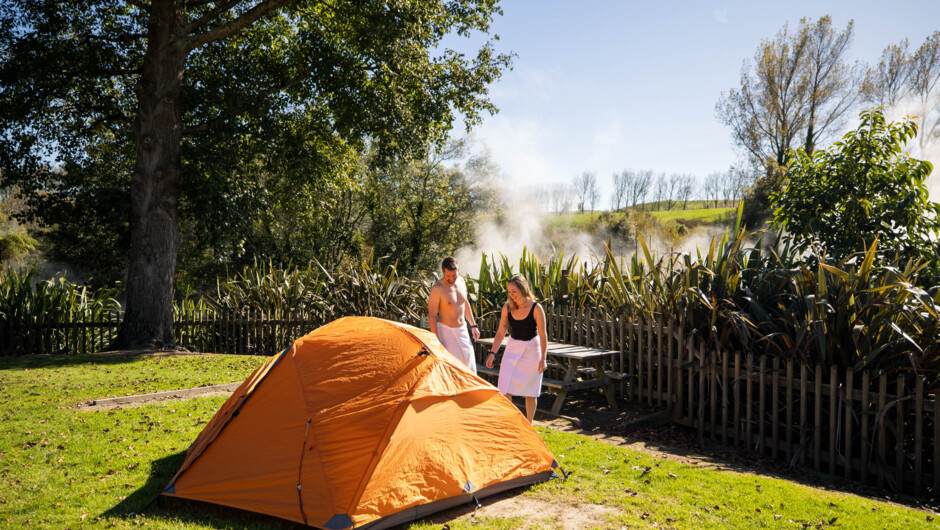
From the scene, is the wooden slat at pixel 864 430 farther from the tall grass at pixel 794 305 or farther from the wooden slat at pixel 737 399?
the wooden slat at pixel 737 399

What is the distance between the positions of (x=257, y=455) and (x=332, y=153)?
1298 centimetres

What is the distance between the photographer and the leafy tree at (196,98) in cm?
1303

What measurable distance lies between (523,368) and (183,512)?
3318mm

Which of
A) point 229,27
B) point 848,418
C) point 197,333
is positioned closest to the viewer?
point 848,418

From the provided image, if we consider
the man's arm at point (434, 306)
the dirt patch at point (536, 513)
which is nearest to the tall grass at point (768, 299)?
the man's arm at point (434, 306)

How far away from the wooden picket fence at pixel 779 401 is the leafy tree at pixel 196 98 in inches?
309

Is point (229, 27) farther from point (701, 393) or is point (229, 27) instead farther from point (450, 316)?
point (701, 393)

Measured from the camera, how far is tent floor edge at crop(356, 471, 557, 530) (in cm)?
419

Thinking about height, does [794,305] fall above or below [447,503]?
above

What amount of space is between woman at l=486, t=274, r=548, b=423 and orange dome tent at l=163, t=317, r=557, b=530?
1136 millimetres

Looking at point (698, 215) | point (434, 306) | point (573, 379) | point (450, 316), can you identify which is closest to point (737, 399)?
point (573, 379)

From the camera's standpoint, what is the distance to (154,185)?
12945 mm

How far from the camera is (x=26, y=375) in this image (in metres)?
9.97

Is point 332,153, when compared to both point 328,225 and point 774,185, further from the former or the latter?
point 774,185
